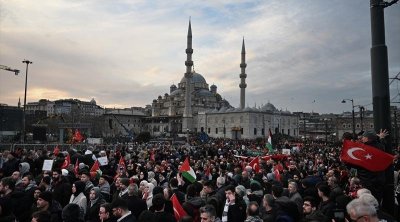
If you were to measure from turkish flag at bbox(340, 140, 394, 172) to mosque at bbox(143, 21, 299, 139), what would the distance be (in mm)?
64928

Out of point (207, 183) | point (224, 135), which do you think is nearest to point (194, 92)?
point (224, 135)

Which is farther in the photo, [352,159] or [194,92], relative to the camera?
[194,92]

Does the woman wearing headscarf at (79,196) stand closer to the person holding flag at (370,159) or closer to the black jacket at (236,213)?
the black jacket at (236,213)

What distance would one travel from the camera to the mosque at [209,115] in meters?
82.1

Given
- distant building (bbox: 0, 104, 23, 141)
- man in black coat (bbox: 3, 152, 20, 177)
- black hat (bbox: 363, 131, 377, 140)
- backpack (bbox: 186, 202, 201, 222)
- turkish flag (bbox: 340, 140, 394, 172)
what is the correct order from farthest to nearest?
1. distant building (bbox: 0, 104, 23, 141)
2. man in black coat (bbox: 3, 152, 20, 177)
3. backpack (bbox: 186, 202, 201, 222)
4. black hat (bbox: 363, 131, 377, 140)
5. turkish flag (bbox: 340, 140, 394, 172)

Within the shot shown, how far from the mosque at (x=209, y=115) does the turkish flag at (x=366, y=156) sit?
64.9 metres

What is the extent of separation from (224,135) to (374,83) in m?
79.9

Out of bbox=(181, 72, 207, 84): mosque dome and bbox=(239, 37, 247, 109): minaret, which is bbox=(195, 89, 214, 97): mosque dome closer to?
bbox=(181, 72, 207, 84): mosque dome

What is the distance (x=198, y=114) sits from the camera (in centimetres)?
9575

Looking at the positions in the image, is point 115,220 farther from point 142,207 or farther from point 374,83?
point 374,83

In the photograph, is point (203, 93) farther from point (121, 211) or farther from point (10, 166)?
point (121, 211)

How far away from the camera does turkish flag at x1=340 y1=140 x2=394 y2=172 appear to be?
5355 millimetres

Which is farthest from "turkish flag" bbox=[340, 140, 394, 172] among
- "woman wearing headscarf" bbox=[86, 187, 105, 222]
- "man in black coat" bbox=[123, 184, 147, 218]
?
"woman wearing headscarf" bbox=[86, 187, 105, 222]

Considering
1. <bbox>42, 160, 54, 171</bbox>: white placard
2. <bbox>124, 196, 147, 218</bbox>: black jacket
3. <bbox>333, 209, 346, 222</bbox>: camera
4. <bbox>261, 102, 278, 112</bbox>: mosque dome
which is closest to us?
<bbox>333, 209, 346, 222</bbox>: camera
